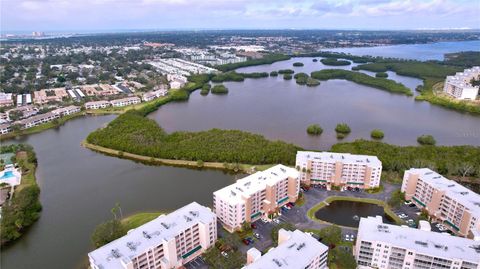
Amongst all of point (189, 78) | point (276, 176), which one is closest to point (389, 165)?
point (276, 176)

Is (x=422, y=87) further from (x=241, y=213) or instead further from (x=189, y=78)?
(x=241, y=213)

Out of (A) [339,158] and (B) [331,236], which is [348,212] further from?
(B) [331,236]

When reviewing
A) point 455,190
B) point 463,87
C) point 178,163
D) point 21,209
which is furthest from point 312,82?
point 21,209

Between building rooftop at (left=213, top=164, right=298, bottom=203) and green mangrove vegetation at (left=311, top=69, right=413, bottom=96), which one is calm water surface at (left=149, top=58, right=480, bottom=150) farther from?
building rooftop at (left=213, top=164, right=298, bottom=203)

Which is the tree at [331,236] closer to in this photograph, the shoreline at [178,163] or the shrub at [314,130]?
the shoreline at [178,163]

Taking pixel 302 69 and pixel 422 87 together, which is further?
pixel 302 69

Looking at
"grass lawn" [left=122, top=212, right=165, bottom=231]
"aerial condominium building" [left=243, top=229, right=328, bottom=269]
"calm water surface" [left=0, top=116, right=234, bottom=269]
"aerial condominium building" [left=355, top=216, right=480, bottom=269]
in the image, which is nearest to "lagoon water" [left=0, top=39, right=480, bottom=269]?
"calm water surface" [left=0, top=116, right=234, bottom=269]
